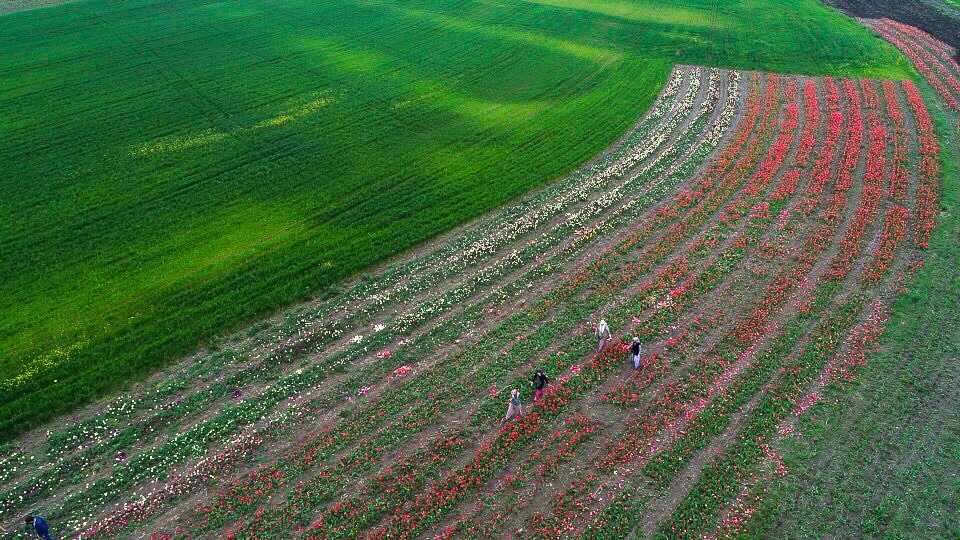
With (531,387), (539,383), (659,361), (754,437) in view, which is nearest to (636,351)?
(659,361)

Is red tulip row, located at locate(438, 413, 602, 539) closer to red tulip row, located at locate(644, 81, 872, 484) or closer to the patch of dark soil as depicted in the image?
red tulip row, located at locate(644, 81, 872, 484)

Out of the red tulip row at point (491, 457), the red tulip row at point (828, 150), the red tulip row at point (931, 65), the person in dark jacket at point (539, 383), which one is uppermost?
the red tulip row at point (931, 65)

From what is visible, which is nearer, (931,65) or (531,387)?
(531,387)

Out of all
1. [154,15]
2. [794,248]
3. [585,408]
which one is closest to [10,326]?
[585,408]

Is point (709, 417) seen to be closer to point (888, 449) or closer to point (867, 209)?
point (888, 449)

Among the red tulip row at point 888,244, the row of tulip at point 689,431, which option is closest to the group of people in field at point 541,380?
the row of tulip at point 689,431

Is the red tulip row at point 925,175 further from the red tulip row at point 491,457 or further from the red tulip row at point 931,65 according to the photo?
the red tulip row at point 491,457

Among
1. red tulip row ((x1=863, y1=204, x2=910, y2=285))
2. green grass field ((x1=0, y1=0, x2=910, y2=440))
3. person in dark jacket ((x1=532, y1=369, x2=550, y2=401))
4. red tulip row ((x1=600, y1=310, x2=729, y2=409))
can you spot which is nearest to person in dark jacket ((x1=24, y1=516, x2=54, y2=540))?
green grass field ((x1=0, y1=0, x2=910, y2=440))
